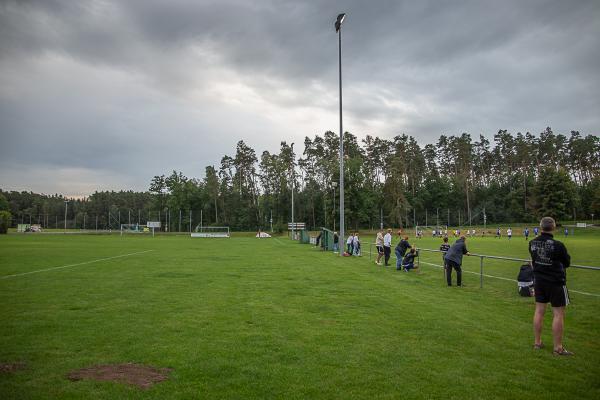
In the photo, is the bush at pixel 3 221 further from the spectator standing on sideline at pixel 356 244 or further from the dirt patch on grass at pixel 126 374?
the dirt patch on grass at pixel 126 374

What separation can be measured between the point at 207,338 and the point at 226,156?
107 metres

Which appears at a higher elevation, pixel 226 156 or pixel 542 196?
pixel 226 156

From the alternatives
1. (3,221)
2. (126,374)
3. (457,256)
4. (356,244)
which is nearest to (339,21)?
(356,244)

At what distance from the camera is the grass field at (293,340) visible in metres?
4.88

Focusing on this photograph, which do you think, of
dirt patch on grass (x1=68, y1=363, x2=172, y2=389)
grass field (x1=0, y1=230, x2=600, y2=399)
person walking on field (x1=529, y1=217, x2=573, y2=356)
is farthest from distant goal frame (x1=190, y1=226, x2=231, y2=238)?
person walking on field (x1=529, y1=217, x2=573, y2=356)

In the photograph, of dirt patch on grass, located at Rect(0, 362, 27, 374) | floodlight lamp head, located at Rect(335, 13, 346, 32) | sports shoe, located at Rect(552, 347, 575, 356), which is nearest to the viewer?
dirt patch on grass, located at Rect(0, 362, 27, 374)

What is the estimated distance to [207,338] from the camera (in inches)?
273

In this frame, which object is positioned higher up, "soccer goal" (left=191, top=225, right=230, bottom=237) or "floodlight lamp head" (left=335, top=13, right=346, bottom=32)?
"floodlight lamp head" (left=335, top=13, right=346, bottom=32)

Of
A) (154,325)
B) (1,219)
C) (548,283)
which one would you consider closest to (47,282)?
(154,325)

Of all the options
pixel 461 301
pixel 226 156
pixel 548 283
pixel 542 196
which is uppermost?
pixel 226 156

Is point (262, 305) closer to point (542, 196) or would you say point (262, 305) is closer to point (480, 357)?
point (480, 357)

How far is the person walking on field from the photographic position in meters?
6.37

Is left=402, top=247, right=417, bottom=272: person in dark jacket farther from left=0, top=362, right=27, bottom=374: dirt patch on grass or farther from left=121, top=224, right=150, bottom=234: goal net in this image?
left=121, top=224, right=150, bottom=234: goal net

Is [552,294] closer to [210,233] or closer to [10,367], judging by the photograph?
[10,367]
